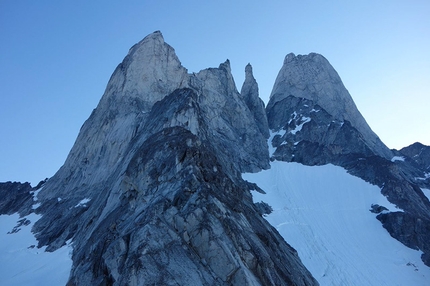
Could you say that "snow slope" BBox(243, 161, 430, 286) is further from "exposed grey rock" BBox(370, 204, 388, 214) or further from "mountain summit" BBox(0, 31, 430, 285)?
"mountain summit" BBox(0, 31, 430, 285)

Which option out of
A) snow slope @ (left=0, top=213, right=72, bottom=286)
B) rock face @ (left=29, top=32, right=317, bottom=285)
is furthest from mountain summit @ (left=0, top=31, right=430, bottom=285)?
snow slope @ (left=0, top=213, right=72, bottom=286)

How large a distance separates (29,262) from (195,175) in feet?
72.3

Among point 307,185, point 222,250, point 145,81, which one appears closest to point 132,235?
point 222,250

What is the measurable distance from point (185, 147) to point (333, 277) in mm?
22549

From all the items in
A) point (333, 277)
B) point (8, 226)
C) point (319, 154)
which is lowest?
point (333, 277)

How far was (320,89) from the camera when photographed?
9856cm

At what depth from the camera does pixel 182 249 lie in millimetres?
16750

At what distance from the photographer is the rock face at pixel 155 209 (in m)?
16.4

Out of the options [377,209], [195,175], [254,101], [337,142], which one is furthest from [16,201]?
[337,142]

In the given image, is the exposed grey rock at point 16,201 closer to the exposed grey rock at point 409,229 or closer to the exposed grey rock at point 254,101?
the exposed grey rock at point 409,229

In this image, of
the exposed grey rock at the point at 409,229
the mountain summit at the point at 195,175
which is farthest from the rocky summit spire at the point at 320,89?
the exposed grey rock at the point at 409,229

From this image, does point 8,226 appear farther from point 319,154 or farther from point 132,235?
point 319,154

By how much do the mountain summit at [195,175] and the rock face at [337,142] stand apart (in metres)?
0.29

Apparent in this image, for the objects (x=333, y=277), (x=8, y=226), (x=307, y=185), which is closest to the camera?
(x=333, y=277)
